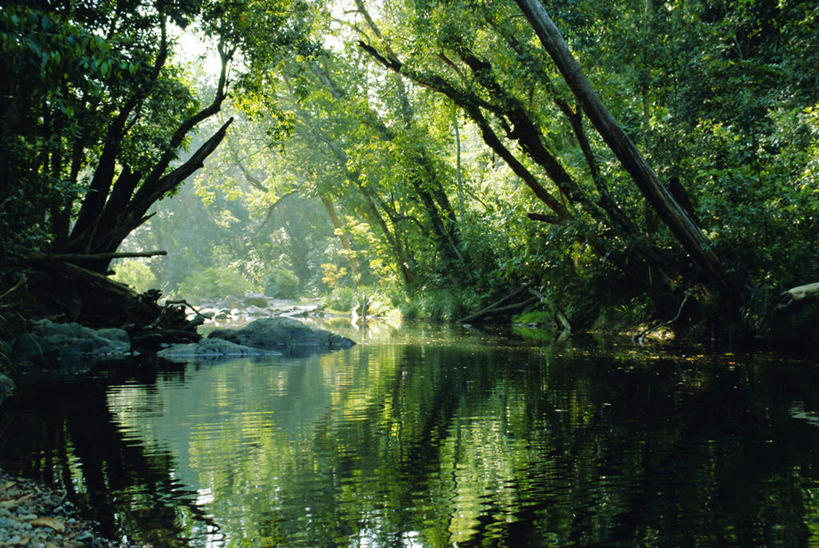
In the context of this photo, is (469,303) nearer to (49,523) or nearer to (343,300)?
(343,300)

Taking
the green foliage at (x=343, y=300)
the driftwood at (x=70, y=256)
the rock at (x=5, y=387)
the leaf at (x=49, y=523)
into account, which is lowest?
the leaf at (x=49, y=523)

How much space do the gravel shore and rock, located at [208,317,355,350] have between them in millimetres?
11749

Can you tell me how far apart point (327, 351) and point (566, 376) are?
6.81 meters

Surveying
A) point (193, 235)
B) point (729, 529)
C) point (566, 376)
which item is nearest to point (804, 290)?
point (566, 376)

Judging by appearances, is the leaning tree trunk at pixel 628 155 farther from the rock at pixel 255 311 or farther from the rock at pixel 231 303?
the rock at pixel 231 303

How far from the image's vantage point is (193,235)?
68750mm

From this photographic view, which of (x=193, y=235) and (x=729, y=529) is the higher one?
(x=193, y=235)

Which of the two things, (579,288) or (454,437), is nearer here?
(454,437)

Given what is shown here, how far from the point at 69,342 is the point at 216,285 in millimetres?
41449

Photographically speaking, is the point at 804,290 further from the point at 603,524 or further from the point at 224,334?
the point at 224,334

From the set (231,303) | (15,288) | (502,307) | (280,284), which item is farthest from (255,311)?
(15,288)

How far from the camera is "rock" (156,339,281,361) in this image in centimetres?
1376

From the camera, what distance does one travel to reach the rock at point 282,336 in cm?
A: 1597

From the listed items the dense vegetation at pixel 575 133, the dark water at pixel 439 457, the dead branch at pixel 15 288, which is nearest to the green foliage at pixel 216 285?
the dense vegetation at pixel 575 133
